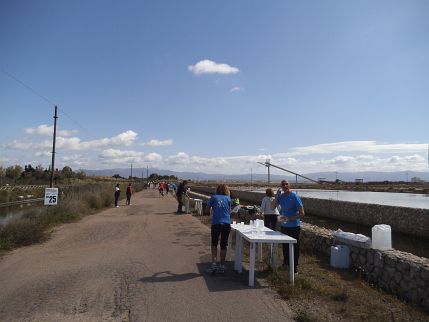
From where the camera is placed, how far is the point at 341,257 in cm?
855

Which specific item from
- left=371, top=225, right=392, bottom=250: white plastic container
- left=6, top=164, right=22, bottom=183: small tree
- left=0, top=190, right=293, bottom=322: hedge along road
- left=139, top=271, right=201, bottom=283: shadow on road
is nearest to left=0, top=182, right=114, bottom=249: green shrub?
left=0, top=190, right=293, bottom=322: hedge along road

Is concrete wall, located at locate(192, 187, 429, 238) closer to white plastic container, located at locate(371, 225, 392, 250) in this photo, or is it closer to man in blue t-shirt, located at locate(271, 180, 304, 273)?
white plastic container, located at locate(371, 225, 392, 250)

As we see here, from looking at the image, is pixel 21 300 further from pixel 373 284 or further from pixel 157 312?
pixel 373 284

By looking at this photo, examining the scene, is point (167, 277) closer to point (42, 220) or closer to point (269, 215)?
point (269, 215)

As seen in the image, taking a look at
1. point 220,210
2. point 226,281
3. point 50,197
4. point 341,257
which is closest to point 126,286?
point 226,281

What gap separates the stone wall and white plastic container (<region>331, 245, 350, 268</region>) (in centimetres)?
10

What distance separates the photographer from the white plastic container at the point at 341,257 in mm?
8508

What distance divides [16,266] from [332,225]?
51.1ft

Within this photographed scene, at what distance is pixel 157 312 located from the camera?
219 inches

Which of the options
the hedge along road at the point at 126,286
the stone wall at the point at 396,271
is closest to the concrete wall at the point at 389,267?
the stone wall at the point at 396,271

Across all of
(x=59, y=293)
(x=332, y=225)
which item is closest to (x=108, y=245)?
(x=59, y=293)

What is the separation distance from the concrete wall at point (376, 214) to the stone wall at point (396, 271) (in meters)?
9.86

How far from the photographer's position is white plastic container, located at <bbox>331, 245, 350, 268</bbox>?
8.51 m

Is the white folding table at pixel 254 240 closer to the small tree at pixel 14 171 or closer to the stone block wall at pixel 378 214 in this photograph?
the stone block wall at pixel 378 214
